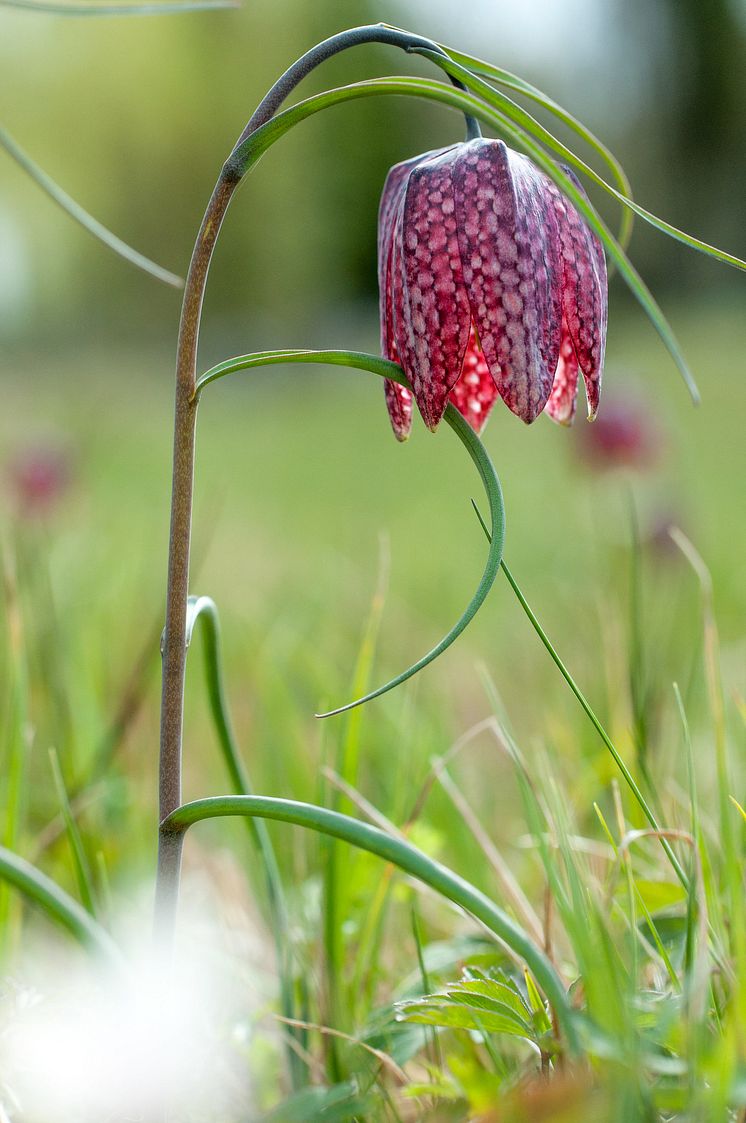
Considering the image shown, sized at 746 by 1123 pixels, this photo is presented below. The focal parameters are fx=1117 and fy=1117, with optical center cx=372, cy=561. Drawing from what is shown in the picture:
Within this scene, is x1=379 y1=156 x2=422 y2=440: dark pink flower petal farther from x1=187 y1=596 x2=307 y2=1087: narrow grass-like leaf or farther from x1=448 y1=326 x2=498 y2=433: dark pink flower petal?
x1=187 y1=596 x2=307 y2=1087: narrow grass-like leaf

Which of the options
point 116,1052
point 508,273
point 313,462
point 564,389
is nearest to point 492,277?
point 508,273

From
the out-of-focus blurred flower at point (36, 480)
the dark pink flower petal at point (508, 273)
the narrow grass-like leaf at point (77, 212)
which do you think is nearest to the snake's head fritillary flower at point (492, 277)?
the dark pink flower petal at point (508, 273)

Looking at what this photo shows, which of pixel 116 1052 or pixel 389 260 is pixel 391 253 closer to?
pixel 389 260

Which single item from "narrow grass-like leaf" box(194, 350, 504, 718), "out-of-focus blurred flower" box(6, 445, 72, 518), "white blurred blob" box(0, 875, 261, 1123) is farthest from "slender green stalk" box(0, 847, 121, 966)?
"out-of-focus blurred flower" box(6, 445, 72, 518)

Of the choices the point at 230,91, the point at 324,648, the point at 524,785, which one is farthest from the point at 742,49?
the point at 524,785

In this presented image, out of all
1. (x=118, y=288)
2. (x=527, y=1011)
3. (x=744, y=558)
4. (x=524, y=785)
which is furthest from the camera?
(x=118, y=288)

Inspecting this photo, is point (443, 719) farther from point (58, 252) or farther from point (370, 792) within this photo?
point (58, 252)

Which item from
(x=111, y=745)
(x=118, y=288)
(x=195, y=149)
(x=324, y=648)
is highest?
(x=195, y=149)
